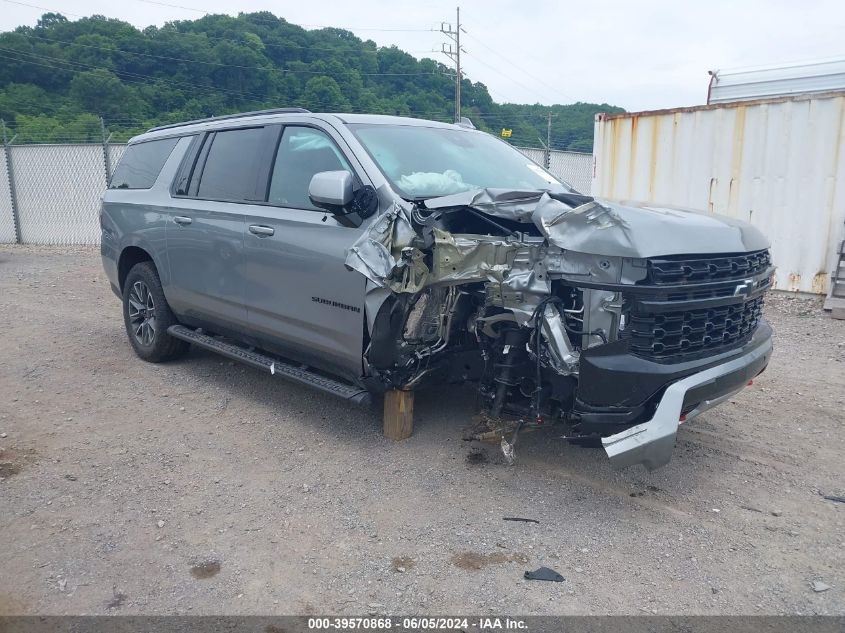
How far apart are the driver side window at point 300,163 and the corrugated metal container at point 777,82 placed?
782cm

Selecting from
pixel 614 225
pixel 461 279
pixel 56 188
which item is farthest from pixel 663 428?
pixel 56 188

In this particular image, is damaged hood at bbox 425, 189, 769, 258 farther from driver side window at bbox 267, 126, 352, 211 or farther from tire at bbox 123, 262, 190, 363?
tire at bbox 123, 262, 190, 363

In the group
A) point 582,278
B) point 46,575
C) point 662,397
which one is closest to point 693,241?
point 582,278

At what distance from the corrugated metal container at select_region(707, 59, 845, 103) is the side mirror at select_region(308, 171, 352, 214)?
818 centimetres

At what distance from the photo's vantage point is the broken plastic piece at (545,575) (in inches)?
116

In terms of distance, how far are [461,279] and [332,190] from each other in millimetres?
852

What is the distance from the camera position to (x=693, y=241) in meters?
3.20

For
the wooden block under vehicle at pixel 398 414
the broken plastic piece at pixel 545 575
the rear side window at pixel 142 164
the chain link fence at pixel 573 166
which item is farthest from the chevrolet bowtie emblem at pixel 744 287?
the chain link fence at pixel 573 166

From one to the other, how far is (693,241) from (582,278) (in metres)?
0.54

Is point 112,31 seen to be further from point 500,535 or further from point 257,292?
point 500,535

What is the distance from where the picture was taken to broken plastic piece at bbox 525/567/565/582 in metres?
2.96

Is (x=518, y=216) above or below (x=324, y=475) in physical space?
above

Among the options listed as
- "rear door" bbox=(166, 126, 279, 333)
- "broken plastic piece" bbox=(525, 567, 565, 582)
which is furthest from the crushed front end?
"rear door" bbox=(166, 126, 279, 333)

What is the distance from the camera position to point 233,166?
501 centimetres
